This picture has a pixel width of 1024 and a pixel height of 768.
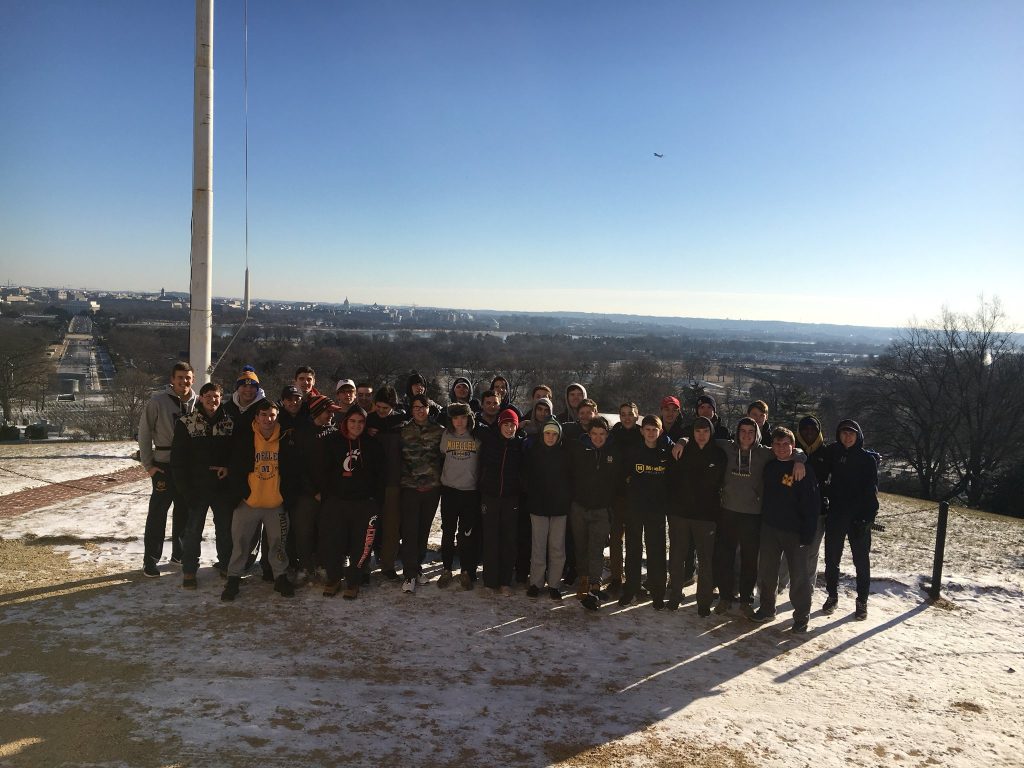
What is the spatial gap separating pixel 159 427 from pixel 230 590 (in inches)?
66.4

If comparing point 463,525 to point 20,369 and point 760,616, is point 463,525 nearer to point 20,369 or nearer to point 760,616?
point 760,616

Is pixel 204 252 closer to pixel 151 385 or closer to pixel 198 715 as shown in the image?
pixel 198 715

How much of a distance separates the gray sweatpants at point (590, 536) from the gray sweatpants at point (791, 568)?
4.73ft

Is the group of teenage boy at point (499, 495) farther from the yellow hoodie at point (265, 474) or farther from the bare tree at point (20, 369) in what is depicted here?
the bare tree at point (20, 369)

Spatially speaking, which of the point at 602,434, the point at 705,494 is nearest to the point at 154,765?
the point at 602,434

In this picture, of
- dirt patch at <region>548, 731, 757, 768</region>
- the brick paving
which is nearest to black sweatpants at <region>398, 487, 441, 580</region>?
dirt patch at <region>548, 731, 757, 768</region>

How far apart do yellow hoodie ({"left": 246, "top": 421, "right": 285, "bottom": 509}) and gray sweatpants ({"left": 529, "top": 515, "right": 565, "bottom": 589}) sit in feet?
7.78

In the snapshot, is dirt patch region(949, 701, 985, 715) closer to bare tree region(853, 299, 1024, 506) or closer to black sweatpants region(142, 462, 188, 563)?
black sweatpants region(142, 462, 188, 563)

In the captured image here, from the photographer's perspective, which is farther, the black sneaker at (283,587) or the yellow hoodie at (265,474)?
the black sneaker at (283,587)

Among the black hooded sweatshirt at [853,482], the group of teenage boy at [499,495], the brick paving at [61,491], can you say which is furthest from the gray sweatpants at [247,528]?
the black hooded sweatshirt at [853,482]

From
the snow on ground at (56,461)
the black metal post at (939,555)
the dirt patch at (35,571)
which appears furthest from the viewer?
the snow on ground at (56,461)

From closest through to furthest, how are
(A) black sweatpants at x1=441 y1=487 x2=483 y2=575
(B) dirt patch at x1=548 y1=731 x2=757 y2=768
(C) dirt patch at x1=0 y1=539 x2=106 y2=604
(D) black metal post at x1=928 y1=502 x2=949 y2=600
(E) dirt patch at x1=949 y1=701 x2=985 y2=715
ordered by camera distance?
(B) dirt patch at x1=548 y1=731 x2=757 y2=768
(E) dirt patch at x1=949 y1=701 x2=985 y2=715
(C) dirt patch at x1=0 y1=539 x2=106 y2=604
(A) black sweatpants at x1=441 y1=487 x2=483 y2=575
(D) black metal post at x1=928 y1=502 x2=949 y2=600

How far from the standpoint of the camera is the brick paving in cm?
868

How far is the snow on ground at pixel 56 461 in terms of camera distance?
10289 mm
